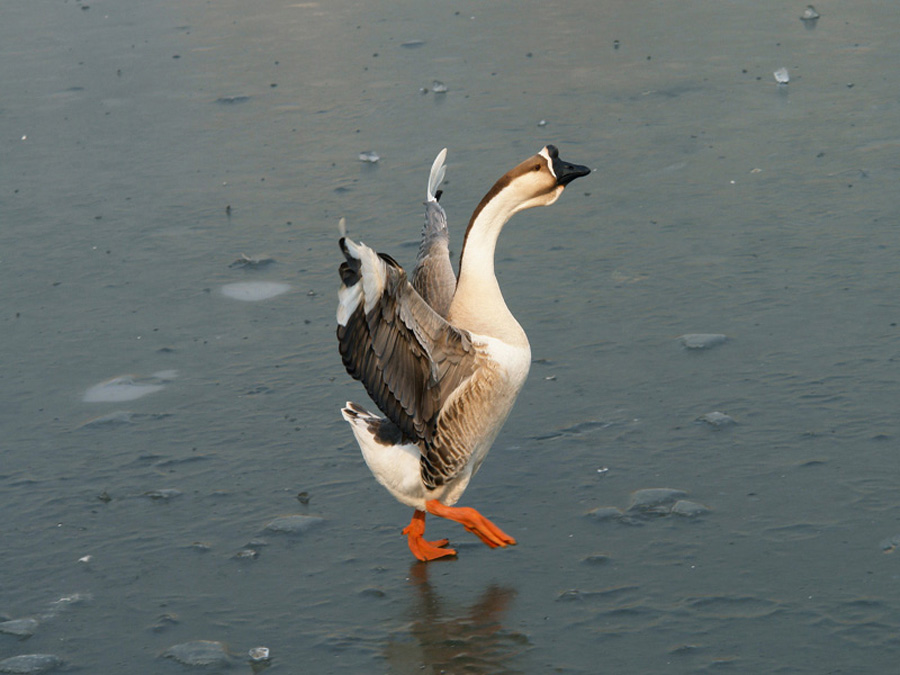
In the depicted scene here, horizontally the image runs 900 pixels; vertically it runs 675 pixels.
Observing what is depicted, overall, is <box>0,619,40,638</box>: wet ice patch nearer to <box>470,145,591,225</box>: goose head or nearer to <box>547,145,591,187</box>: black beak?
<box>470,145,591,225</box>: goose head

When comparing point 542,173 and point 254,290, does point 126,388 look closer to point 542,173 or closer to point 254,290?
point 254,290

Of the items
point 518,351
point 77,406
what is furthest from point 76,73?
point 518,351

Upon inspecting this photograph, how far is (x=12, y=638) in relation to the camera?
3.62 m

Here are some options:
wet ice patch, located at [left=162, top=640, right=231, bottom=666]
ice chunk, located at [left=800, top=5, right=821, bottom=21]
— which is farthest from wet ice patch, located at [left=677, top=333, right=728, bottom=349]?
ice chunk, located at [left=800, top=5, right=821, bottom=21]

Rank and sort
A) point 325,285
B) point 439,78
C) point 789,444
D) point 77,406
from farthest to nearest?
point 439,78 < point 325,285 < point 77,406 < point 789,444

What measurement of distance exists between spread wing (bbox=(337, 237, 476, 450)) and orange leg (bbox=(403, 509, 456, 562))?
9.7 inches

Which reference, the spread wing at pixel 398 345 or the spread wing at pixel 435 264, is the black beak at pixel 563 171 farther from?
the spread wing at pixel 435 264

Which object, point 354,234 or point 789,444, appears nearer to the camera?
point 789,444

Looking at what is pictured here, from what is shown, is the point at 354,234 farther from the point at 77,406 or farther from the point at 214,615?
the point at 214,615

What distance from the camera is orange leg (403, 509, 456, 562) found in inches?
155

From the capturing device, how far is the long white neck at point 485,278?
3953 mm

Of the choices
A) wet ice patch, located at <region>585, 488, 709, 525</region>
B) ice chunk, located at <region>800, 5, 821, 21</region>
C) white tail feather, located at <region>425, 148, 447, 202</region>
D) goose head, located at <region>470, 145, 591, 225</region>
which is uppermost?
goose head, located at <region>470, 145, 591, 225</region>

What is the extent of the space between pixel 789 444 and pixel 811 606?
3.15 feet

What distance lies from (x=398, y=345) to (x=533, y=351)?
1.47 meters
